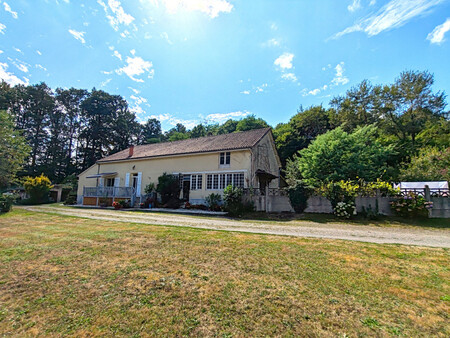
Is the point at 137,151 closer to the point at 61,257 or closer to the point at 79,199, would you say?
the point at 79,199

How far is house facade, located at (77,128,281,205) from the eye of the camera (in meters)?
18.1

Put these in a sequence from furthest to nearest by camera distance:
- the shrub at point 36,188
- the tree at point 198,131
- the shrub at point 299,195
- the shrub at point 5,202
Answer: the tree at point 198,131 → the shrub at point 36,188 → the shrub at point 299,195 → the shrub at point 5,202

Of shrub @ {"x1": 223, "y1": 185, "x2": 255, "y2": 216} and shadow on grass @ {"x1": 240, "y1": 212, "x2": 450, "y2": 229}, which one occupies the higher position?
shrub @ {"x1": 223, "y1": 185, "x2": 255, "y2": 216}

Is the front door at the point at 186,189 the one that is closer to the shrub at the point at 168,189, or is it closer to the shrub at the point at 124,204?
the shrub at the point at 168,189

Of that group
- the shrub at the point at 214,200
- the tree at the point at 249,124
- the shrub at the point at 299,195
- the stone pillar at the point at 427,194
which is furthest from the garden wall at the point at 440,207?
the tree at the point at 249,124

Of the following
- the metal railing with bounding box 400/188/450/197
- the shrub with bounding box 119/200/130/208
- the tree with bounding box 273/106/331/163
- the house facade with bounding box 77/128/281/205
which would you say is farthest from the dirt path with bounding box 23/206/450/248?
the tree with bounding box 273/106/331/163

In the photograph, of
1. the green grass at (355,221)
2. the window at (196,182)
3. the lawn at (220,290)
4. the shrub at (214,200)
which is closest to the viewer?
the lawn at (220,290)

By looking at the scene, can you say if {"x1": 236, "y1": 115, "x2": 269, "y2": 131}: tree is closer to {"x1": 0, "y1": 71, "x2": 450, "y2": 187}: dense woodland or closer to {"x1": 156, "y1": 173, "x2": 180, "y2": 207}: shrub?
{"x1": 0, "y1": 71, "x2": 450, "y2": 187}: dense woodland

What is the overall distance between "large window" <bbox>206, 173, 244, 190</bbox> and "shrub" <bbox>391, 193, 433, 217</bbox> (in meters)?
10.1

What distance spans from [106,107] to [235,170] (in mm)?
41455

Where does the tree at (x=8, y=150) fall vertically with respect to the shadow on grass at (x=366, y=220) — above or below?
above

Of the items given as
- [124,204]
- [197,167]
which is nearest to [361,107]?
[197,167]

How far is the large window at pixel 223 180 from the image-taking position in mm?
17781

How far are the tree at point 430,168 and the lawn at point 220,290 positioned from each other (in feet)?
55.7
